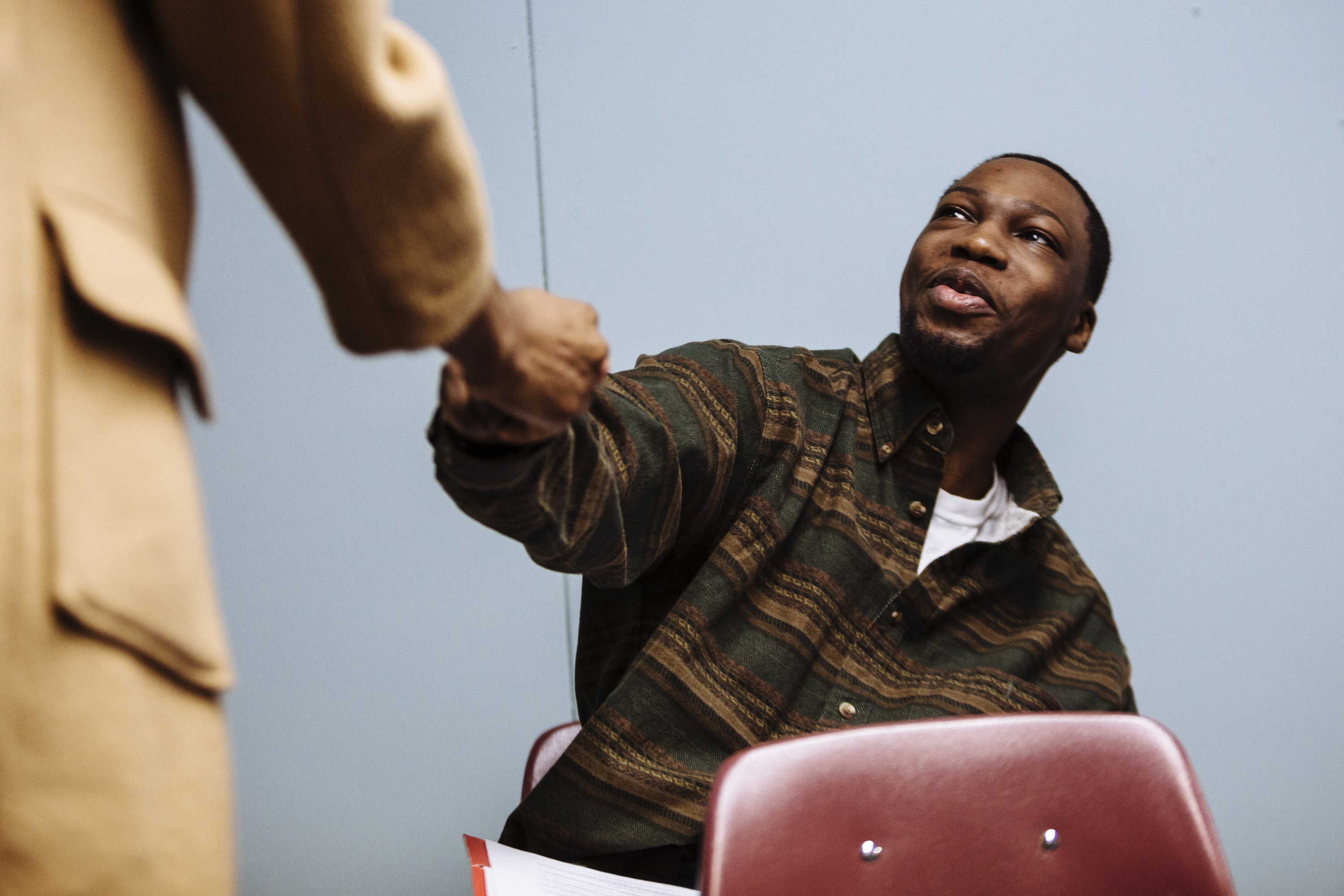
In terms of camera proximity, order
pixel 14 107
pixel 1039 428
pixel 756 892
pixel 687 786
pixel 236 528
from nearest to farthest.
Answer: pixel 14 107 → pixel 756 892 → pixel 687 786 → pixel 236 528 → pixel 1039 428

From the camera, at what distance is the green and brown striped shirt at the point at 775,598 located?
93 centimetres

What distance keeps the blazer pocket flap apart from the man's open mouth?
1.01 metres

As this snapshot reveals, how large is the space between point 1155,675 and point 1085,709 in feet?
2.16

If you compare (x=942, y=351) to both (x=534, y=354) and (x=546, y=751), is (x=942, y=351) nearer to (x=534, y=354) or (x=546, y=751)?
(x=546, y=751)

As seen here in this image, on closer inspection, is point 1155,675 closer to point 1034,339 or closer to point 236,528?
point 1034,339

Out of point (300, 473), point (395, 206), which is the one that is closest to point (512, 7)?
point (300, 473)

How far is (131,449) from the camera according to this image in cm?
26

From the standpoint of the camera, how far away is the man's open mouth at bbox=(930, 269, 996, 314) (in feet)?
3.81

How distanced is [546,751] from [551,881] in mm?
360

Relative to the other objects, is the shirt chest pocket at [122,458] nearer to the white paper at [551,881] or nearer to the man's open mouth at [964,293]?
the white paper at [551,881]

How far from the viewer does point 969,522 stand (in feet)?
4.05

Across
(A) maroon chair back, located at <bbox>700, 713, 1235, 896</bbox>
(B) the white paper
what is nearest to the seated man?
(B) the white paper

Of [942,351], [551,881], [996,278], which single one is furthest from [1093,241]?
[551,881]

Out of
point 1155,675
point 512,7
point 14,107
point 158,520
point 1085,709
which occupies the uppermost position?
point 512,7
